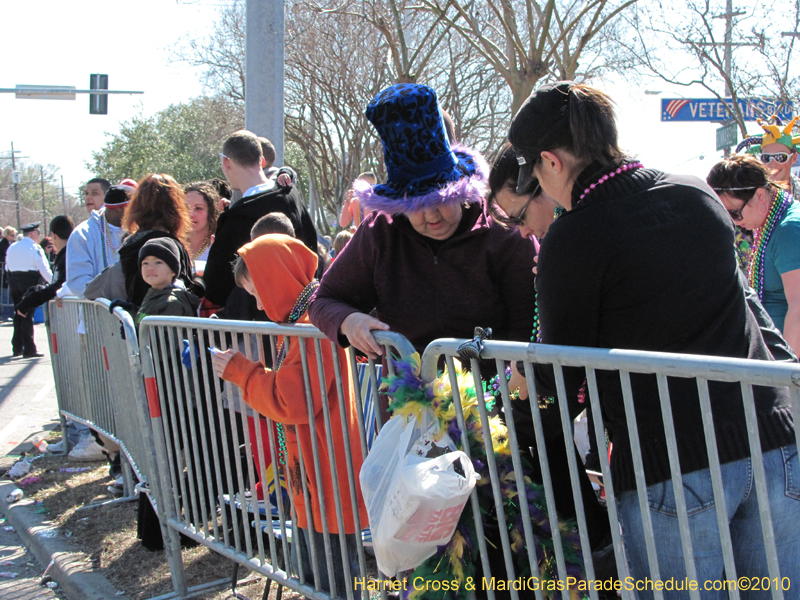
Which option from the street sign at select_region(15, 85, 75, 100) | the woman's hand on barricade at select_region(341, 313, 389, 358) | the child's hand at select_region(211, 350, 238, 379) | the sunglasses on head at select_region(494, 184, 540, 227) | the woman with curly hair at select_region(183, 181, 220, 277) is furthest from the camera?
the street sign at select_region(15, 85, 75, 100)

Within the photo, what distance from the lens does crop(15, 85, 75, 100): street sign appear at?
895 inches

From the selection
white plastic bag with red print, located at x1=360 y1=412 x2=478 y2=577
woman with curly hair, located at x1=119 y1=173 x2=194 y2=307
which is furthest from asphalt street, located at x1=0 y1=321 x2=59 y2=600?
white plastic bag with red print, located at x1=360 y1=412 x2=478 y2=577

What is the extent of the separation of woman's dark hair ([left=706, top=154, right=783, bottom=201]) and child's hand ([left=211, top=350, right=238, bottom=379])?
235cm

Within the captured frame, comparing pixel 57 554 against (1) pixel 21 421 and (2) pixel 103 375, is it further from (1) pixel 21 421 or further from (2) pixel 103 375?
(1) pixel 21 421

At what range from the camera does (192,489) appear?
339cm

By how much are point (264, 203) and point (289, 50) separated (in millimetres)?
16729

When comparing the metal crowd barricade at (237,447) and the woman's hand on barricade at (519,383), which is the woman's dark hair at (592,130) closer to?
the woman's hand on barricade at (519,383)

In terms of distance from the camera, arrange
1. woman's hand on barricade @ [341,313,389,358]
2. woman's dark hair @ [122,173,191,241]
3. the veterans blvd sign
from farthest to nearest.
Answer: the veterans blvd sign < woman's dark hair @ [122,173,191,241] < woman's hand on barricade @ [341,313,389,358]

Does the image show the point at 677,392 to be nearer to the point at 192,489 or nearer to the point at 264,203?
the point at 192,489

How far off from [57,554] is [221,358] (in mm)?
2234

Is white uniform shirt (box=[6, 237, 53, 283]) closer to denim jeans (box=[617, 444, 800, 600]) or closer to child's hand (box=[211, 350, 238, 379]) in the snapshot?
child's hand (box=[211, 350, 238, 379])

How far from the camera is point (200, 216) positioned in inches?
225

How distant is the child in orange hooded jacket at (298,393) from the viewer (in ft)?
8.79

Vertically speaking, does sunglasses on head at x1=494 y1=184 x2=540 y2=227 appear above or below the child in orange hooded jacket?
above
